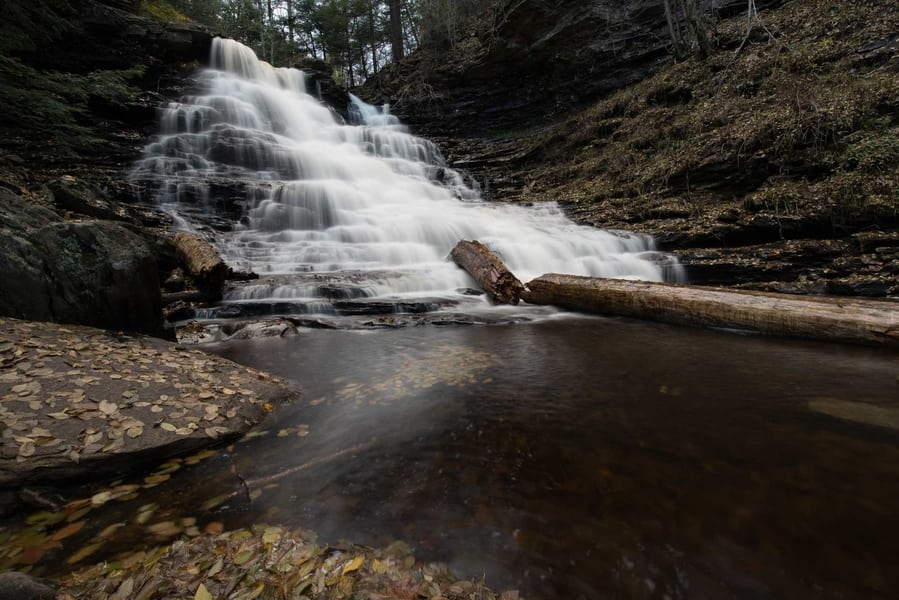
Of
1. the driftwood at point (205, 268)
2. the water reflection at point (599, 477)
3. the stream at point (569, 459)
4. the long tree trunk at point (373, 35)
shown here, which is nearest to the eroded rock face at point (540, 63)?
the long tree trunk at point (373, 35)

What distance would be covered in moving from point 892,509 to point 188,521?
132 inches

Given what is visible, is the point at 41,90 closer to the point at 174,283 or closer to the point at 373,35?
the point at 174,283

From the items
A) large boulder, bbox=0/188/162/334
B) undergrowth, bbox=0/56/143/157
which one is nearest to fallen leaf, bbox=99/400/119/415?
large boulder, bbox=0/188/162/334

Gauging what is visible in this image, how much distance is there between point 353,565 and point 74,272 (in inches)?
180

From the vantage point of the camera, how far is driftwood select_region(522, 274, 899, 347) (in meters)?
4.58

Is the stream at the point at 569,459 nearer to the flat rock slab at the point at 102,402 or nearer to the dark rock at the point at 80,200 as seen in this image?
the flat rock slab at the point at 102,402

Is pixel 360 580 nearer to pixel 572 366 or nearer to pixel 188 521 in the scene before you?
pixel 188 521

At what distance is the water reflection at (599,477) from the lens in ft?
5.10

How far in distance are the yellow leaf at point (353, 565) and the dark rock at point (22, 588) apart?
992 mm

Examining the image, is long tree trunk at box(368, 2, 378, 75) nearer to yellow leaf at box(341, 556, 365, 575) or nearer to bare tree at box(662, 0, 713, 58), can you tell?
bare tree at box(662, 0, 713, 58)

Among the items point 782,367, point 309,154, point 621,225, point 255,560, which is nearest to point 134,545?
point 255,560

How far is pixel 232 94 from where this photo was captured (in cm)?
1941

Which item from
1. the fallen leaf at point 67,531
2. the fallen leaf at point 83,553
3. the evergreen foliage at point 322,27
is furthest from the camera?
the evergreen foliage at point 322,27

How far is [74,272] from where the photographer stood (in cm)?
408
